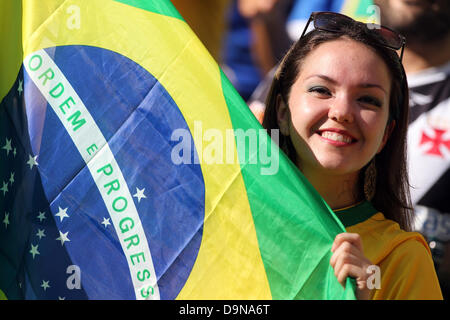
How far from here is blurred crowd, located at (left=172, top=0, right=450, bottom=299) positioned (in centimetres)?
467

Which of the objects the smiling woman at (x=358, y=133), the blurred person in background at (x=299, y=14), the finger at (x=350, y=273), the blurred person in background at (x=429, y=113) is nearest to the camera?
the finger at (x=350, y=273)

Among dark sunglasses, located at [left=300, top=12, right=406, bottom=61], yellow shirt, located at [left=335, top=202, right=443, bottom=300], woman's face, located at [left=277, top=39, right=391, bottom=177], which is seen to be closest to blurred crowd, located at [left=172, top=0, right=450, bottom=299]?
dark sunglasses, located at [left=300, top=12, right=406, bottom=61]

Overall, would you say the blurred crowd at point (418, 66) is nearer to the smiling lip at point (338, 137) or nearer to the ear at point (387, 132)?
the ear at point (387, 132)

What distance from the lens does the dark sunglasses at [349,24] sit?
2.58m

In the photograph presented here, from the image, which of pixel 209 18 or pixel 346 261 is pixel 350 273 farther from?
pixel 209 18

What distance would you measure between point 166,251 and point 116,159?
1.11ft

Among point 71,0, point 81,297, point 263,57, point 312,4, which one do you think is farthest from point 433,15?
point 81,297

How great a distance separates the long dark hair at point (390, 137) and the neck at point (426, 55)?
2.32 metres

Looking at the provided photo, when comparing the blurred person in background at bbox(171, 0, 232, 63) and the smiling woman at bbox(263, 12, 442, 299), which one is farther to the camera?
the blurred person in background at bbox(171, 0, 232, 63)

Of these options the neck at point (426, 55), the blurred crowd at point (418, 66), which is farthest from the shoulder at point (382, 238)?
the neck at point (426, 55)

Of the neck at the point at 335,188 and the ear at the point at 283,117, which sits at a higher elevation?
the ear at the point at 283,117

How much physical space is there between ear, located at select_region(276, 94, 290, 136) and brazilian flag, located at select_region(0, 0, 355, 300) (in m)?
0.41

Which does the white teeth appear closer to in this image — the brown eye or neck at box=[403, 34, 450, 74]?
the brown eye

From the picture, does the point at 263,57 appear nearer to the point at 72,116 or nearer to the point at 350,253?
the point at 72,116
